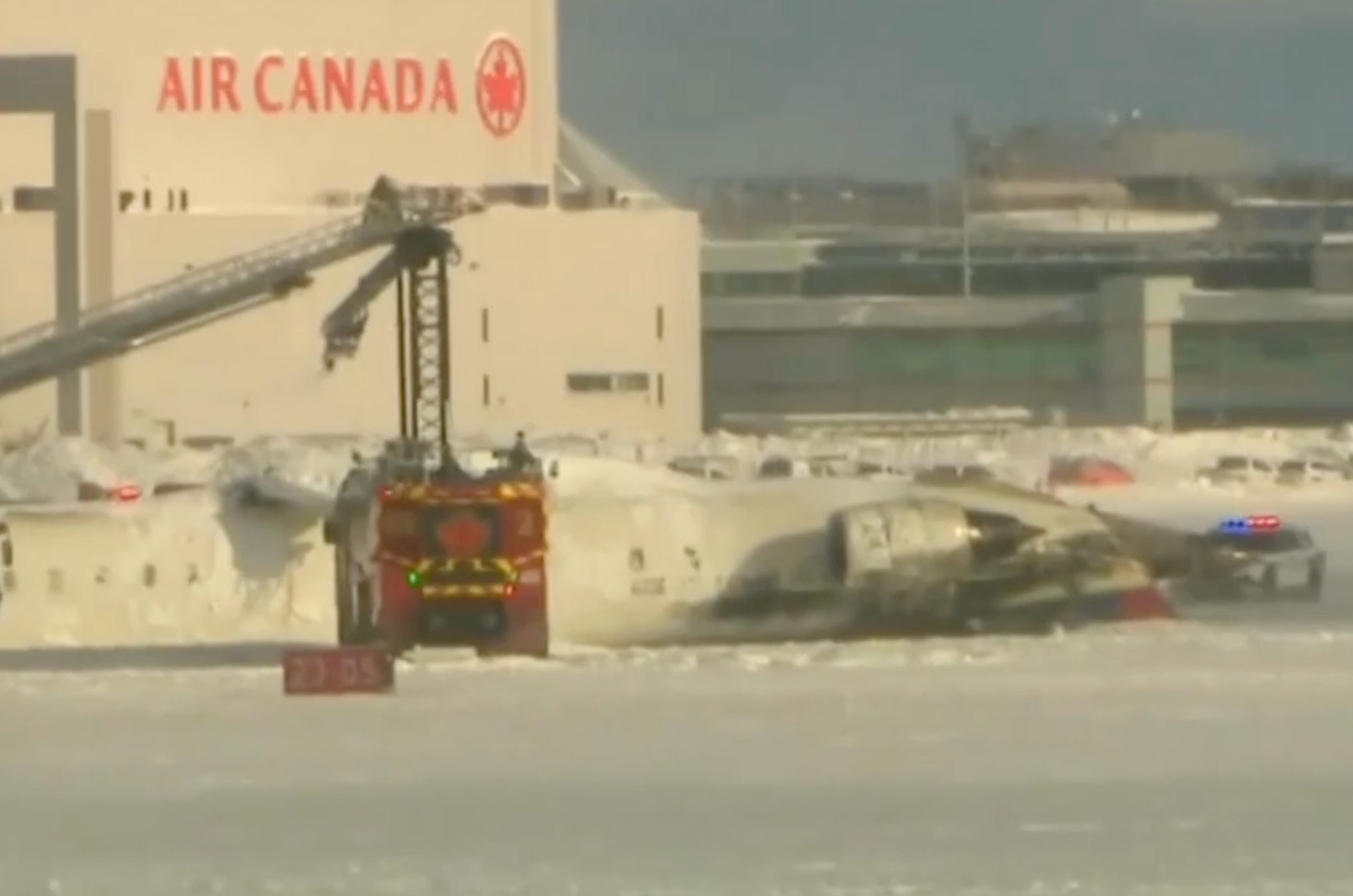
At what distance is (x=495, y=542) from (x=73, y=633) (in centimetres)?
531

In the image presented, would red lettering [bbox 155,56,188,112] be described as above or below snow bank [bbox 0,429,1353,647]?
above

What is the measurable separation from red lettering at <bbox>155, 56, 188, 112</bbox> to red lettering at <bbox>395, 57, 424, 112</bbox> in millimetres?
4870

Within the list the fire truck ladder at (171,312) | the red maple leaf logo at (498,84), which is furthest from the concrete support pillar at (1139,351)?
the fire truck ladder at (171,312)

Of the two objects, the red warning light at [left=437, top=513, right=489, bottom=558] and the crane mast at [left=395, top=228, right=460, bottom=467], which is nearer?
the red warning light at [left=437, top=513, right=489, bottom=558]

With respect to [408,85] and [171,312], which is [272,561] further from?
[408,85]

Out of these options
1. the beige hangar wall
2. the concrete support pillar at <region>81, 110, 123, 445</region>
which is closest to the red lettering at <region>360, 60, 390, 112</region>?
the beige hangar wall

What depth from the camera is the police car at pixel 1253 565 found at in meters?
32.7

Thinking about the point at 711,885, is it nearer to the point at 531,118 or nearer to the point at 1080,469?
the point at 1080,469

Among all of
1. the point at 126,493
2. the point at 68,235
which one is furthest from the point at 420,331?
the point at 68,235

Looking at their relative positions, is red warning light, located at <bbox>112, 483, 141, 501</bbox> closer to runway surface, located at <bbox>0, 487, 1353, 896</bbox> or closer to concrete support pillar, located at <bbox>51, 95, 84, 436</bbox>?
runway surface, located at <bbox>0, 487, 1353, 896</bbox>

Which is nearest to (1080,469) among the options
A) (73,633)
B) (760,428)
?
(760,428)

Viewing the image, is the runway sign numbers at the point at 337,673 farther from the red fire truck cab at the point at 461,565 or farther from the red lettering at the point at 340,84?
the red lettering at the point at 340,84

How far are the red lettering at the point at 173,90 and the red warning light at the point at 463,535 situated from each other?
45.2m

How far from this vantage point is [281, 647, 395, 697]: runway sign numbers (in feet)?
76.2
